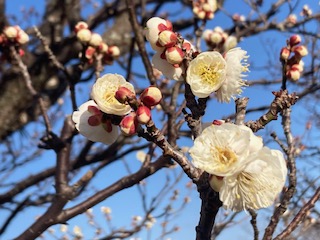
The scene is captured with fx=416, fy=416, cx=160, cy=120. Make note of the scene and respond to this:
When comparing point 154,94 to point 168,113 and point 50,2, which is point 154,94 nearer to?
point 168,113

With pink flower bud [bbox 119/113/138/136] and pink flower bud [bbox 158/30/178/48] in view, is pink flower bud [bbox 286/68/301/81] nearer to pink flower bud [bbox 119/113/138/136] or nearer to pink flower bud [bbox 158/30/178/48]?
pink flower bud [bbox 158/30/178/48]

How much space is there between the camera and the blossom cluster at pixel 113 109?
94 cm

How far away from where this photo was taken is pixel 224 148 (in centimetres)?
86

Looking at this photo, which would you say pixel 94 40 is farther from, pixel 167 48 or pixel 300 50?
pixel 167 48

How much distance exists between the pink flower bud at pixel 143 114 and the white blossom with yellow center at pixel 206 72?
0.13 m

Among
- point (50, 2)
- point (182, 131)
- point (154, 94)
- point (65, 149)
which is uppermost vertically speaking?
point (50, 2)

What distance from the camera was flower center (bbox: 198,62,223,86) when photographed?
3.26 feet

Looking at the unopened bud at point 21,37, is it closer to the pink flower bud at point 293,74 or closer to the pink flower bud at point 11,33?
the pink flower bud at point 11,33

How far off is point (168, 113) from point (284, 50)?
0.67 meters

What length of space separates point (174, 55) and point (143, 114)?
18cm

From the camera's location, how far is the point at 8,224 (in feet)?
7.82

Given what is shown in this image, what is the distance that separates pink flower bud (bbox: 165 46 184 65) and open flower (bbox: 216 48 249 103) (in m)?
0.12

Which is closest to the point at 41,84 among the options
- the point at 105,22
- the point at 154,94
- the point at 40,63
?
the point at 40,63

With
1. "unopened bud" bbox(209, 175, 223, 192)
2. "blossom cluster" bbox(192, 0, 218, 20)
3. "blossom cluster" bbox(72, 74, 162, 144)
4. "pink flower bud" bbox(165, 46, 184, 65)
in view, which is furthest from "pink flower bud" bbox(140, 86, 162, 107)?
"blossom cluster" bbox(192, 0, 218, 20)
